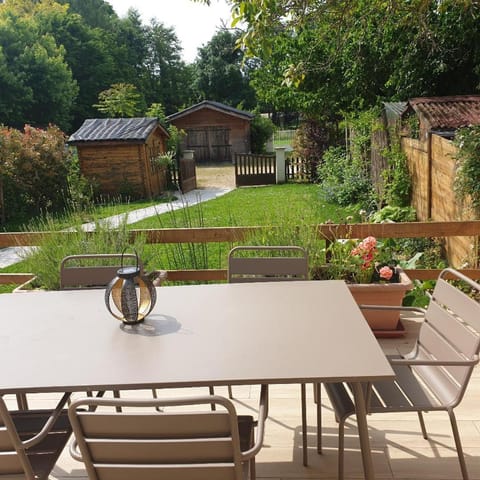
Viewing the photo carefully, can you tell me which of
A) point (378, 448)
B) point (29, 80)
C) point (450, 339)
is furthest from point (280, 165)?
point (29, 80)

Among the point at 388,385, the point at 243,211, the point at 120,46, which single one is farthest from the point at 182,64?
the point at 388,385

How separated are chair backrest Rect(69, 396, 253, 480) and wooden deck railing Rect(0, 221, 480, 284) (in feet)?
7.77

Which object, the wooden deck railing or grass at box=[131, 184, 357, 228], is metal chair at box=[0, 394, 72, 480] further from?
grass at box=[131, 184, 357, 228]

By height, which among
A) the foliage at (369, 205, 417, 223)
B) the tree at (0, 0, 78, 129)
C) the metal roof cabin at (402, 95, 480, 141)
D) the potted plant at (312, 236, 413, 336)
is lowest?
the foliage at (369, 205, 417, 223)

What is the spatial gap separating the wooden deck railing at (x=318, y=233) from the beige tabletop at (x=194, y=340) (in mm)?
1277

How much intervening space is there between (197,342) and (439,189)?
4863 mm

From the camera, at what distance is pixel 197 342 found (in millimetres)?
1781

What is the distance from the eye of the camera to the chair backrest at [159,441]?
126 cm

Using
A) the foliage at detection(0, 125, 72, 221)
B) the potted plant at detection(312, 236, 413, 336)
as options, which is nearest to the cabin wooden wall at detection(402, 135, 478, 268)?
the potted plant at detection(312, 236, 413, 336)

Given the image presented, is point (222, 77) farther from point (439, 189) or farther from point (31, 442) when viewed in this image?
point (31, 442)

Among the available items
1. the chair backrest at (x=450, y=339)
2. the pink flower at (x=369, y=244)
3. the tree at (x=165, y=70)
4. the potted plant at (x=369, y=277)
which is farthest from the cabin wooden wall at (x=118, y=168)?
the tree at (x=165, y=70)

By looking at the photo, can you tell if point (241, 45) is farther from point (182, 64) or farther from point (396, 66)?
point (182, 64)

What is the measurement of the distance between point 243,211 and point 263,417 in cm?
890

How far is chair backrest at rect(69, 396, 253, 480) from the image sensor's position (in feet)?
4.15
